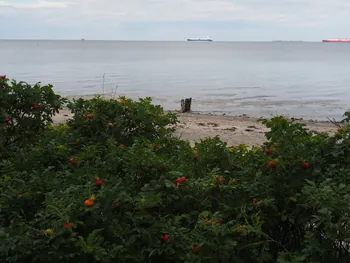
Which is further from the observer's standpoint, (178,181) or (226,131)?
(226,131)

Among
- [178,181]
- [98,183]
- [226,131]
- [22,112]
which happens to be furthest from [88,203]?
[226,131]

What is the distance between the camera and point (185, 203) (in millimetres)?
2748

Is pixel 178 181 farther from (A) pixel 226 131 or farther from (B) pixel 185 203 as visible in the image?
(A) pixel 226 131

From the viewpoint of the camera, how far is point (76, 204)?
2.42 meters

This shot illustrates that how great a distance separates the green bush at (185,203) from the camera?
2332 millimetres

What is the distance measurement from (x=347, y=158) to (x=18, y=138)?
124 inches

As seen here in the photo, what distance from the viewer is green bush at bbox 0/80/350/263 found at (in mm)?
2332

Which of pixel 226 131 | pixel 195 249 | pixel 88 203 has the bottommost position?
pixel 226 131

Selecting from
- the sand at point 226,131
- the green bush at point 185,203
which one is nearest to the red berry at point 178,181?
the green bush at point 185,203

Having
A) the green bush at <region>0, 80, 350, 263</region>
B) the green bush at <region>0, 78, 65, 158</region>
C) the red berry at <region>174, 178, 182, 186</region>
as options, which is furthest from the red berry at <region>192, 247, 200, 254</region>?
the green bush at <region>0, 78, 65, 158</region>

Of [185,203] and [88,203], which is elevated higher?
[88,203]

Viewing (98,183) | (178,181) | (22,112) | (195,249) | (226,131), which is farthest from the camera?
(226,131)

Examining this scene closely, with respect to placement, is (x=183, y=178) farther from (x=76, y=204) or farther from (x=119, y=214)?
(x=76, y=204)

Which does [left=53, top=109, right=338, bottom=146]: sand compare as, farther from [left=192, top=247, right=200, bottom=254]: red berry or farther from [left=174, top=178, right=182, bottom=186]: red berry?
[left=192, top=247, right=200, bottom=254]: red berry
